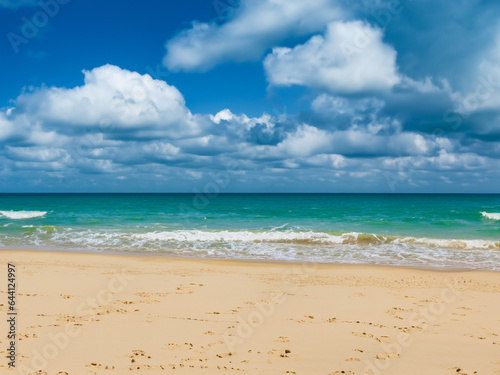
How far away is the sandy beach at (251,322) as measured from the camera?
521 centimetres

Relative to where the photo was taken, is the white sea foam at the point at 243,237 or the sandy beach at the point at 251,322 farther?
the white sea foam at the point at 243,237

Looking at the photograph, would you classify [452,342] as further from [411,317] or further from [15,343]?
[15,343]

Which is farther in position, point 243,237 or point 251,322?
point 243,237

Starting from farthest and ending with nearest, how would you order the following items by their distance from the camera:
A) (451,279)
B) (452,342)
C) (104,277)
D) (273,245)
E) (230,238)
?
(230,238) → (273,245) → (451,279) → (104,277) → (452,342)

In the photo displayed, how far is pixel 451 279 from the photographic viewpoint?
11.5m

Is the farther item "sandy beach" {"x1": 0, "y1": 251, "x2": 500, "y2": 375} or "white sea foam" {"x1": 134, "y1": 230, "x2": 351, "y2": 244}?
"white sea foam" {"x1": 134, "y1": 230, "x2": 351, "y2": 244}

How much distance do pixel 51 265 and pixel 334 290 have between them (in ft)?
30.7

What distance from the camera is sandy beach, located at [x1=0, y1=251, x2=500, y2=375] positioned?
521 cm

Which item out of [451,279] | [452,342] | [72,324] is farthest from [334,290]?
[72,324]

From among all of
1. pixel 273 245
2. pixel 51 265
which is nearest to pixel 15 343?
pixel 51 265

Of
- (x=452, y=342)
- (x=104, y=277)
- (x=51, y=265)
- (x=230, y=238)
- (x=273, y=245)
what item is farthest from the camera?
(x=230, y=238)

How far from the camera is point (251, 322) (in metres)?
6.91

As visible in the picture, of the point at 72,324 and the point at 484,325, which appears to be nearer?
the point at 72,324

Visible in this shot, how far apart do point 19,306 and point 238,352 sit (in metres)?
4.88
